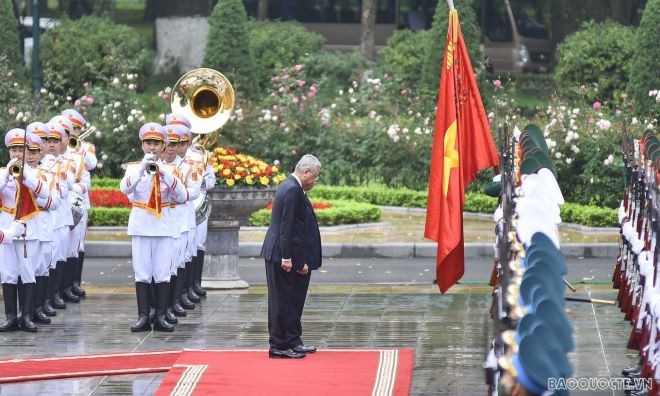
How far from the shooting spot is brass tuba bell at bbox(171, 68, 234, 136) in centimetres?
1688

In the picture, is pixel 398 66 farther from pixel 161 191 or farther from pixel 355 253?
pixel 161 191

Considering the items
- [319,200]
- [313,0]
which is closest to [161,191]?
[319,200]

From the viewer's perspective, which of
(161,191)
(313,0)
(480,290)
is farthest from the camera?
(313,0)

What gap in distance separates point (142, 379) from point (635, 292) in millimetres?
3809

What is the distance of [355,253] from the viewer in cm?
2045

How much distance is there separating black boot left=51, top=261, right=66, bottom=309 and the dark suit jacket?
12.1 ft

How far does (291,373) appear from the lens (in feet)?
40.1

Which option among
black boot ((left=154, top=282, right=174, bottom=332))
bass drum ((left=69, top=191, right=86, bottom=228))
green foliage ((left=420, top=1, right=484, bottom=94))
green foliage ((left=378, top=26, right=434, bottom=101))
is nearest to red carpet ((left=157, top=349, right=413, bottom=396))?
black boot ((left=154, top=282, right=174, bottom=332))

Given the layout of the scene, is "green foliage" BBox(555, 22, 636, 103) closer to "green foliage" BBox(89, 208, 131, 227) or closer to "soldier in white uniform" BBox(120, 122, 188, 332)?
"green foliage" BBox(89, 208, 131, 227)

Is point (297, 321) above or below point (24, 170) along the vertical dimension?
below

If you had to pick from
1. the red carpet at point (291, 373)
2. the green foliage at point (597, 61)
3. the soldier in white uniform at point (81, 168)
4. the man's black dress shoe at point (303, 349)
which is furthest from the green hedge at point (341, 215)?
the green foliage at point (597, 61)

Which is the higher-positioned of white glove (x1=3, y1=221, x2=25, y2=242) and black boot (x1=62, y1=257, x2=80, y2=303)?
white glove (x1=3, y1=221, x2=25, y2=242)

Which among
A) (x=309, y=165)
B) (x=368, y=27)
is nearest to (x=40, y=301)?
(x=309, y=165)

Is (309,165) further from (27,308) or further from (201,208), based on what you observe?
(201,208)
